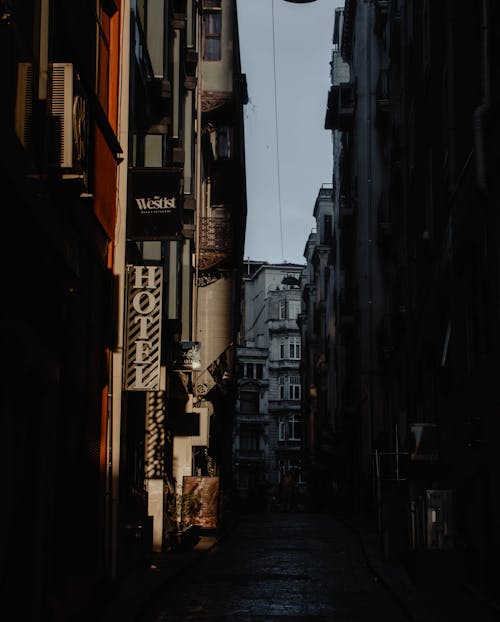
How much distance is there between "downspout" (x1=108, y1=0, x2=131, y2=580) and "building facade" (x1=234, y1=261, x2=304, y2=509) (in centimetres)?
7721

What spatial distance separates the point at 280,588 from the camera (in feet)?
56.3

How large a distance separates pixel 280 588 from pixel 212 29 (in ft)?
115

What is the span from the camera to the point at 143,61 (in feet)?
74.6

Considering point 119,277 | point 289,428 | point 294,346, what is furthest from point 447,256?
point 294,346

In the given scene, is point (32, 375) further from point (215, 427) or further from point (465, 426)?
point (215, 427)

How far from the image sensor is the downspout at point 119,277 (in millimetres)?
16766

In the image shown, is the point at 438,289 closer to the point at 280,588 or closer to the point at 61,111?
the point at 280,588

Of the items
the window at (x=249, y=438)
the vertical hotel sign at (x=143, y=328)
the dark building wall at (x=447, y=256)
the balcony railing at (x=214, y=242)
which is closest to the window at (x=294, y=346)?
the window at (x=249, y=438)

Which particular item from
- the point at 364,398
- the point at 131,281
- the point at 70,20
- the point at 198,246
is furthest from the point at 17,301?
the point at 364,398

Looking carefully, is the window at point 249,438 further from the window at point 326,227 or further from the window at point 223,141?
the window at point 223,141

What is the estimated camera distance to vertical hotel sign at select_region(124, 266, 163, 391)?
1873 centimetres

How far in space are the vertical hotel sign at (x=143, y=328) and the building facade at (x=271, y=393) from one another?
7619 centimetres

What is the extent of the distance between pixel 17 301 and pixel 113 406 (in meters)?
6.40

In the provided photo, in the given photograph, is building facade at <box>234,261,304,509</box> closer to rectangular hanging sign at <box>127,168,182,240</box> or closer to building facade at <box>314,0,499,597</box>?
building facade at <box>314,0,499,597</box>
